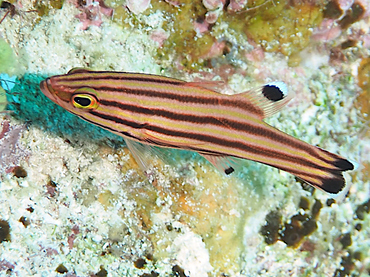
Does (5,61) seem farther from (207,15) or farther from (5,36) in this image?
(207,15)

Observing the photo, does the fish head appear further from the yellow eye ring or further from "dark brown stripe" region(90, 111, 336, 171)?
"dark brown stripe" region(90, 111, 336, 171)

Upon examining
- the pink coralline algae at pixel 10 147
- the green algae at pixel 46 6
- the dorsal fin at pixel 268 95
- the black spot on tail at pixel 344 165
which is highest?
the green algae at pixel 46 6

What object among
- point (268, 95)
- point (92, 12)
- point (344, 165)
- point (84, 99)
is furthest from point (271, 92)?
point (92, 12)

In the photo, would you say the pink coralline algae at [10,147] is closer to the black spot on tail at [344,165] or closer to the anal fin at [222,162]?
the anal fin at [222,162]

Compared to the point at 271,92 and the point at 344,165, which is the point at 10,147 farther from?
the point at 344,165

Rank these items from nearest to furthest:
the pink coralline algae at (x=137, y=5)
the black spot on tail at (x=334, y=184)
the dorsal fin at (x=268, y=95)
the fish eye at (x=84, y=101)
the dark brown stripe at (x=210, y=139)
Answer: the fish eye at (x=84, y=101)
the dark brown stripe at (x=210, y=139)
the dorsal fin at (x=268, y=95)
the black spot on tail at (x=334, y=184)
the pink coralline algae at (x=137, y=5)

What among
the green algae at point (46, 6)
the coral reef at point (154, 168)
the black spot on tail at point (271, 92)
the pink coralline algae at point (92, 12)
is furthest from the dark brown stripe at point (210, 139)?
the green algae at point (46, 6)

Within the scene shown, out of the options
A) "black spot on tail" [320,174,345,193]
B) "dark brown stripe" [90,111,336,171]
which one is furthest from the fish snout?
"black spot on tail" [320,174,345,193]
